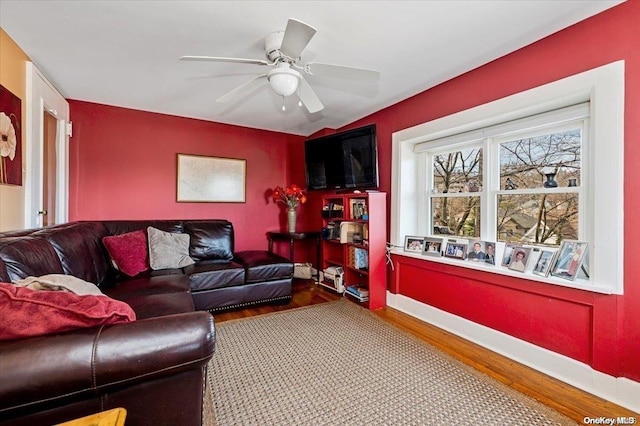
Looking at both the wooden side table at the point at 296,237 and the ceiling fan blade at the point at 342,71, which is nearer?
the ceiling fan blade at the point at 342,71

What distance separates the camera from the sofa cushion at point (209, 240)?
336 centimetres

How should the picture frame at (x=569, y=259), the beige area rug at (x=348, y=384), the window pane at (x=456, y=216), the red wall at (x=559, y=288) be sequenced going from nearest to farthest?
the beige area rug at (x=348, y=384)
the red wall at (x=559, y=288)
the picture frame at (x=569, y=259)
the window pane at (x=456, y=216)

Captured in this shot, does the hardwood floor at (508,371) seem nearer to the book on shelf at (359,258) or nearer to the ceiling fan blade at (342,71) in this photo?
the book on shelf at (359,258)

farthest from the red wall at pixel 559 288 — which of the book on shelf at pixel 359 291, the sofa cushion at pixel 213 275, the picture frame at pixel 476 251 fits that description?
the sofa cushion at pixel 213 275

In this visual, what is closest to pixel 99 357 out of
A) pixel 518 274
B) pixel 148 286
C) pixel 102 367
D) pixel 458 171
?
pixel 102 367

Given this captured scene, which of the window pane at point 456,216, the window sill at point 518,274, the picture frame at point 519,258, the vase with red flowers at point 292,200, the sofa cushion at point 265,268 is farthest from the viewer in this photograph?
the vase with red flowers at point 292,200

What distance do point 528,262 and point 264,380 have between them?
201cm

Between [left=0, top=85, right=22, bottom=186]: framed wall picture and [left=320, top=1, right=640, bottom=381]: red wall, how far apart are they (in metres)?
3.33

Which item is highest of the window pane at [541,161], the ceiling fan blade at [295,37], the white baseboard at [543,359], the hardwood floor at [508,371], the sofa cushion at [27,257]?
the ceiling fan blade at [295,37]

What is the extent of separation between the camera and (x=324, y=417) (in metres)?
1.49

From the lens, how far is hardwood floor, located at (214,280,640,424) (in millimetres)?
1582

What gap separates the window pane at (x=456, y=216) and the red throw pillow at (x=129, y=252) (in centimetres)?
298

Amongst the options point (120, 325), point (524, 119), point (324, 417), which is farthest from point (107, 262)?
point (524, 119)

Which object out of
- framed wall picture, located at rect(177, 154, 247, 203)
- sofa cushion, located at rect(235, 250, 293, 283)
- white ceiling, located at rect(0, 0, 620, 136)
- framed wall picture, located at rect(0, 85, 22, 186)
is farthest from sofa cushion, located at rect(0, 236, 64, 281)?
framed wall picture, located at rect(177, 154, 247, 203)
